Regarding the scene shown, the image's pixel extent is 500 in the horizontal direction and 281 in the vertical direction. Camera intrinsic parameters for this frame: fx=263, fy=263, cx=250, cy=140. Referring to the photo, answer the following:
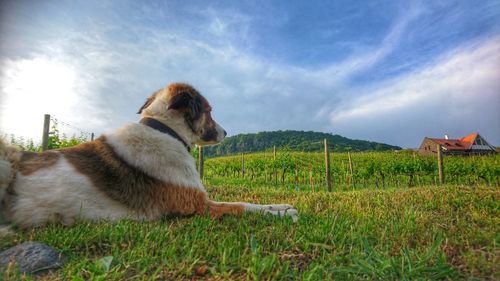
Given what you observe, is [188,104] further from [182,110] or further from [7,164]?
[7,164]

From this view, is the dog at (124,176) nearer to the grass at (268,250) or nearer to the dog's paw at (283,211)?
the dog's paw at (283,211)

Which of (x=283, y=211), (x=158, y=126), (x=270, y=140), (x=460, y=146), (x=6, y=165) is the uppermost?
(x=270, y=140)

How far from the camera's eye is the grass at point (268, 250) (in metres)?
1.70

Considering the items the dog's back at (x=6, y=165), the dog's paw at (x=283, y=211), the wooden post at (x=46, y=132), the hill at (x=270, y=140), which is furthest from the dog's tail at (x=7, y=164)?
the hill at (x=270, y=140)

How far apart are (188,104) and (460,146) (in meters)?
69.2

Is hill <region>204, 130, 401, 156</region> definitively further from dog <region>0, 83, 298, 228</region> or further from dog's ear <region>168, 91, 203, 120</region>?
dog <region>0, 83, 298, 228</region>

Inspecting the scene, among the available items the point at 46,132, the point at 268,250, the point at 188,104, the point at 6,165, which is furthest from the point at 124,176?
the point at 46,132

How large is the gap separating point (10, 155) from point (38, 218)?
2.68 ft

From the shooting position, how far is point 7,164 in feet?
8.93

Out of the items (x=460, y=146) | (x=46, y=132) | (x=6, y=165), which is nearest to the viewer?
(x=6, y=165)

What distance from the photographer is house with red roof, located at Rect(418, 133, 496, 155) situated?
49.3 m

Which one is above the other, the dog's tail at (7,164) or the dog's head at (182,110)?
the dog's head at (182,110)

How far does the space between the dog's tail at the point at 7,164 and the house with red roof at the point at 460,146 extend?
57196mm

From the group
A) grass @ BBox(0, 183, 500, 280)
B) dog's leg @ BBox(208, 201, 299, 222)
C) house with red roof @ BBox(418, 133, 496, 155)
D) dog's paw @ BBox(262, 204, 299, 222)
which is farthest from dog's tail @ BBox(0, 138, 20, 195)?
house with red roof @ BBox(418, 133, 496, 155)
